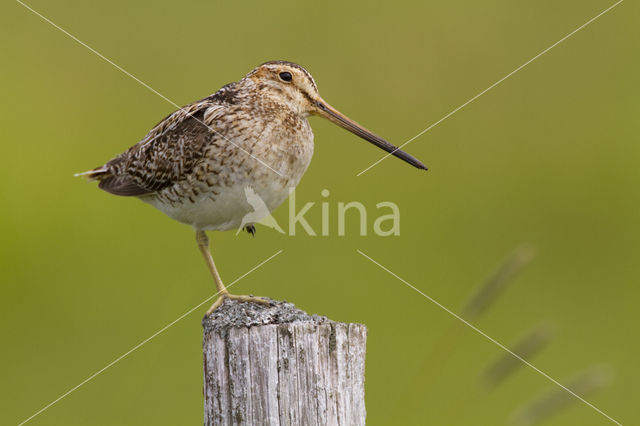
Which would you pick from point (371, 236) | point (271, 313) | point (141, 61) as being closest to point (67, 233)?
point (141, 61)

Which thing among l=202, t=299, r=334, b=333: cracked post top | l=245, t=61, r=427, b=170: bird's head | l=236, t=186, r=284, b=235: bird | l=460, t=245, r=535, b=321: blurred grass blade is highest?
l=245, t=61, r=427, b=170: bird's head

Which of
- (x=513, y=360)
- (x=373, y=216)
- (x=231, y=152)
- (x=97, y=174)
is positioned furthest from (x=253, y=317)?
(x=373, y=216)

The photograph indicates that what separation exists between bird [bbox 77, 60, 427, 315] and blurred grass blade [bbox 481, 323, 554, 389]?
1.64 m

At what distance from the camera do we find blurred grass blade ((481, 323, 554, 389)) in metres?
3.22

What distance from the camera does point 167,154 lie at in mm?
5250

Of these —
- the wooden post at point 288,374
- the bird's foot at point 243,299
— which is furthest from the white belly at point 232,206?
the wooden post at point 288,374

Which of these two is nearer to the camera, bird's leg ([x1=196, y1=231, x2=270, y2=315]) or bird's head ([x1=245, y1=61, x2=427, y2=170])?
bird's leg ([x1=196, y1=231, x2=270, y2=315])

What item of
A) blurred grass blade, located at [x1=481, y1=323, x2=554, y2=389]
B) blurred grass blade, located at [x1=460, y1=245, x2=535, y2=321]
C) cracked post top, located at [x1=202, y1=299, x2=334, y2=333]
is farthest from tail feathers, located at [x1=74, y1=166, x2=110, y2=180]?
blurred grass blade, located at [x1=481, y1=323, x2=554, y2=389]

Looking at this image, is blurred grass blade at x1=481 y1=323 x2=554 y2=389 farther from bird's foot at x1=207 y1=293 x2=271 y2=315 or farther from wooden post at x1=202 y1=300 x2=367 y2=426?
bird's foot at x1=207 y1=293 x2=271 y2=315

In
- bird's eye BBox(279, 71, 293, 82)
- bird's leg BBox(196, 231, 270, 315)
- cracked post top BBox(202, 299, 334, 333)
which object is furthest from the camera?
bird's eye BBox(279, 71, 293, 82)

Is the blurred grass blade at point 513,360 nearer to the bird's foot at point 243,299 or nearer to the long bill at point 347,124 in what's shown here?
the bird's foot at point 243,299

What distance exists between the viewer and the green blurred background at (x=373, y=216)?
7.43m

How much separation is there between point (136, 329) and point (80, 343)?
49 cm

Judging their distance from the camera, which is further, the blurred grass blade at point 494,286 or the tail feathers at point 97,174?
the tail feathers at point 97,174
